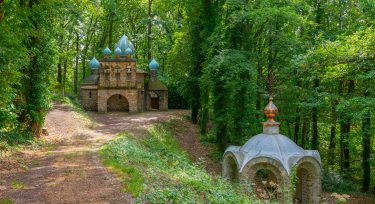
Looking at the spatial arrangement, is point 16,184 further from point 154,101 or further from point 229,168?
point 154,101

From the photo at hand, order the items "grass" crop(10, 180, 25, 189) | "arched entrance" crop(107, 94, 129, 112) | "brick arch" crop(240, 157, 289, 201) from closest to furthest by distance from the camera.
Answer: "grass" crop(10, 180, 25, 189), "brick arch" crop(240, 157, 289, 201), "arched entrance" crop(107, 94, 129, 112)

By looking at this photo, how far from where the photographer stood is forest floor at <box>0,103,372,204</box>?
8984 millimetres

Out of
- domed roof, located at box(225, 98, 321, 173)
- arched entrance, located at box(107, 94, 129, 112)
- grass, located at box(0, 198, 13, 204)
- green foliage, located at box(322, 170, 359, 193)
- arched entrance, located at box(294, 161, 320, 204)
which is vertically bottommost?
green foliage, located at box(322, 170, 359, 193)

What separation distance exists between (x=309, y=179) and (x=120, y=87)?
2081cm

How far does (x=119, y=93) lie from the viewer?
32.5 m

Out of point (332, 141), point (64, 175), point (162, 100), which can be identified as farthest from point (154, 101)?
point (64, 175)

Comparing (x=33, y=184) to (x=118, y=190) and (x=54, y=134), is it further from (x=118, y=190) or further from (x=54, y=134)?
(x=54, y=134)

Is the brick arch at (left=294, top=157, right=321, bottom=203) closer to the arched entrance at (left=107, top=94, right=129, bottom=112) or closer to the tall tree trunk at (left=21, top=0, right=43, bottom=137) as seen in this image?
the tall tree trunk at (left=21, top=0, right=43, bottom=137)

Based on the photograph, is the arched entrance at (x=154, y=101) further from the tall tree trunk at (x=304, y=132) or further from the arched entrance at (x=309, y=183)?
the arched entrance at (x=309, y=183)

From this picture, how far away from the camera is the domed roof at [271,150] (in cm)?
1395

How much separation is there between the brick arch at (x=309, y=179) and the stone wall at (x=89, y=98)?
23.6m

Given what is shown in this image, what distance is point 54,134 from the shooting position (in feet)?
64.3

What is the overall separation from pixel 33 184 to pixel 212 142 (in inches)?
623

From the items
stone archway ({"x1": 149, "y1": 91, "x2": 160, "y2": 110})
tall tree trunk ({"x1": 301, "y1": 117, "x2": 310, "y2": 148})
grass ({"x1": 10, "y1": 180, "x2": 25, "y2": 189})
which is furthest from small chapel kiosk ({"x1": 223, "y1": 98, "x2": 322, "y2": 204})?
stone archway ({"x1": 149, "y1": 91, "x2": 160, "y2": 110})
